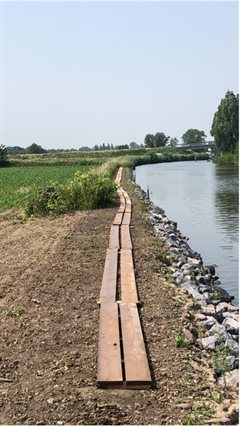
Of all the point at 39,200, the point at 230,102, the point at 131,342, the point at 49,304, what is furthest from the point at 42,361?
the point at 230,102

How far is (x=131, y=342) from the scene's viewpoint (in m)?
4.83

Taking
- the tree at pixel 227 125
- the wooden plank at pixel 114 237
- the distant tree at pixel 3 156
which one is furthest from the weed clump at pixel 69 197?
the distant tree at pixel 3 156

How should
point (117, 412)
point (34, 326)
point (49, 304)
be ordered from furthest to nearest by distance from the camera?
1. point (49, 304)
2. point (34, 326)
3. point (117, 412)

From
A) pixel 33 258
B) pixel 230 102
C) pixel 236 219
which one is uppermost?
pixel 230 102

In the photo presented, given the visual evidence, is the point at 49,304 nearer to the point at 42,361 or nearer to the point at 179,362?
the point at 42,361

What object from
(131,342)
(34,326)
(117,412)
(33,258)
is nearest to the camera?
(117,412)

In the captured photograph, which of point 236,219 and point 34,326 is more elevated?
point 34,326

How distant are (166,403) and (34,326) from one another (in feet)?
6.84

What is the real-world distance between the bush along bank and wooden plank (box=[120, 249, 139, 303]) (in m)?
0.68

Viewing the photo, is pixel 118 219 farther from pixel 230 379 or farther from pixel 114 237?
pixel 230 379

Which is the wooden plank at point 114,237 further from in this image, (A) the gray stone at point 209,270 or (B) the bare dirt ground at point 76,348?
(A) the gray stone at point 209,270

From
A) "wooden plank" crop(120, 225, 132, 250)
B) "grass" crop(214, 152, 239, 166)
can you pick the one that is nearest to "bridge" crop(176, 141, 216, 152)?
"grass" crop(214, 152, 239, 166)

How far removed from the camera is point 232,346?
16.7 feet

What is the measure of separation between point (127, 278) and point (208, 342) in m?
2.29
